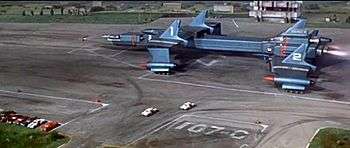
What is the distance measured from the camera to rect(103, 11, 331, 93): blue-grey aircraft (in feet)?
180

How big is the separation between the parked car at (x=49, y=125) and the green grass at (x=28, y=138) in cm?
68

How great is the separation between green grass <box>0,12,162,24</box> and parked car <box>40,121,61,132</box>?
58916mm

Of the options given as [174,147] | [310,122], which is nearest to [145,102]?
[174,147]

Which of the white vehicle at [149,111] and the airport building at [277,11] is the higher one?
the airport building at [277,11]

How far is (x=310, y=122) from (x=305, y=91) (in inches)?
398

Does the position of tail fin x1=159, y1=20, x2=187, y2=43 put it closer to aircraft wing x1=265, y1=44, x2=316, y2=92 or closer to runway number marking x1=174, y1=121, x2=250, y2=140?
aircraft wing x1=265, y1=44, x2=316, y2=92

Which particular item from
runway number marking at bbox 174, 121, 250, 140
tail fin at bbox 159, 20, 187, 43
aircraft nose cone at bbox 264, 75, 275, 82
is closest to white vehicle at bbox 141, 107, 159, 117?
runway number marking at bbox 174, 121, 250, 140

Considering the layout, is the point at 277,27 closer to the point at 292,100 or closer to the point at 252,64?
the point at 252,64

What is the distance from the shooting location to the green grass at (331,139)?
128 feet

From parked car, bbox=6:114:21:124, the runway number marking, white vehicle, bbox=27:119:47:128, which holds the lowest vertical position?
the runway number marking

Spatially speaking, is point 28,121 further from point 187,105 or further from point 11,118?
point 187,105

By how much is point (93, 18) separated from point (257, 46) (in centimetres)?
5193

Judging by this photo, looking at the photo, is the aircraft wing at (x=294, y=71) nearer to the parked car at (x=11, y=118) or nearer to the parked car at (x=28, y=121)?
the parked car at (x=28, y=121)

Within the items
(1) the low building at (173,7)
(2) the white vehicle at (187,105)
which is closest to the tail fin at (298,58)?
(2) the white vehicle at (187,105)
